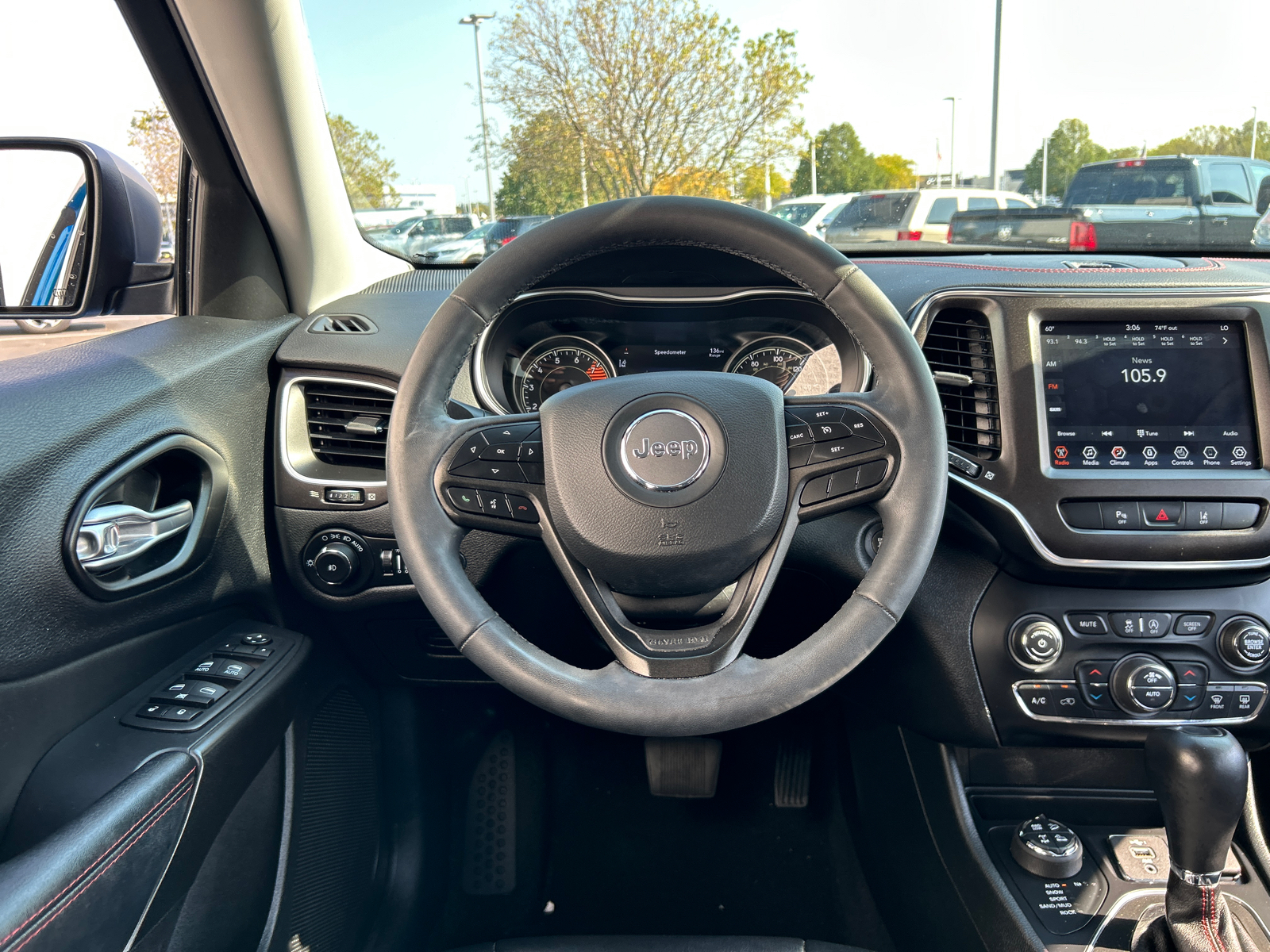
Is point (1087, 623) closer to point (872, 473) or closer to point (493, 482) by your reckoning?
point (872, 473)

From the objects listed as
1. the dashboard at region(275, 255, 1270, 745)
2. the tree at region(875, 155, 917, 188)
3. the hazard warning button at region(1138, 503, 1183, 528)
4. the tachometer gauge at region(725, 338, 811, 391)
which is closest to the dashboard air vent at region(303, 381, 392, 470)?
the dashboard at region(275, 255, 1270, 745)

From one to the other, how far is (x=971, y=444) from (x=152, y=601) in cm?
152

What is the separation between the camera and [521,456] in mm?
1357

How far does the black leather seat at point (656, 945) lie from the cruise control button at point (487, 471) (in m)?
1.06

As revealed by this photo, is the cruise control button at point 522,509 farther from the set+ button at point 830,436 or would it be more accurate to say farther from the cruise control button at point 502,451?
the set+ button at point 830,436

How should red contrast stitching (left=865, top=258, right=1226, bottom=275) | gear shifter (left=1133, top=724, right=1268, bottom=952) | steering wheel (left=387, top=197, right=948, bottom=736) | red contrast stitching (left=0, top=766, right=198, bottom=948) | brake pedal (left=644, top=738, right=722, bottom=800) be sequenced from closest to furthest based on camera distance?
red contrast stitching (left=0, top=766, right=198, bottom=948) → steering wheel (left=387, top=197, right=948, bottom=736) → gear shifter (left=1133, top=724, right=1268, bottom=952) → red contrast stitching (left=865, top=258, right=1226, bottom=275) → brake pedal (left=644, top=738, right=722, bottom=800)

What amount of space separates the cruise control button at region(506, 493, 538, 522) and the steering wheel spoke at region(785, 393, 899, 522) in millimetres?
374

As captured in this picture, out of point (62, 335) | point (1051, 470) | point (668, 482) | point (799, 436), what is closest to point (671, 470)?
point (668, 482)

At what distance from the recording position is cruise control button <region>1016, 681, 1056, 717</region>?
1.82 metres

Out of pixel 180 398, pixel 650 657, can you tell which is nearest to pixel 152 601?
pixel 180 398

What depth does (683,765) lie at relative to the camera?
229 centimetres

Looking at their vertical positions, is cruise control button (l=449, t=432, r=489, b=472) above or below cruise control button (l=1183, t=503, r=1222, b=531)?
above

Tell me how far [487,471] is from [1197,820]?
4.32ft

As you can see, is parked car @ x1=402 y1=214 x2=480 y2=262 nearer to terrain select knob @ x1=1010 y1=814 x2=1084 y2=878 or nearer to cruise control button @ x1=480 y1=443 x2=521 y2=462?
cruise control button @ x1=480 y1=443 x2=521 y2=462
